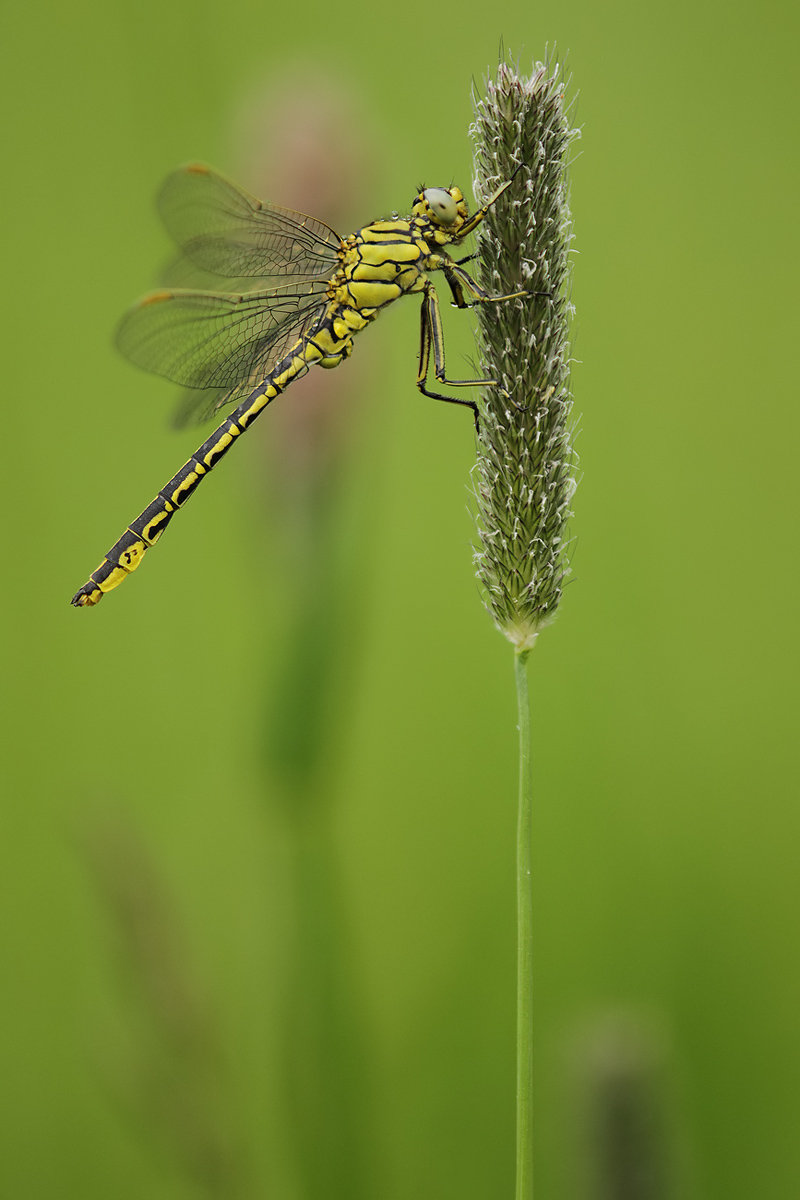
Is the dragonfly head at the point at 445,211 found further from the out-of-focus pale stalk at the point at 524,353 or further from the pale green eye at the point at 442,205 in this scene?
the out-of-focus pale stalk at the point at 524,353

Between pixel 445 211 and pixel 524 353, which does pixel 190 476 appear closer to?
pixel 445 211

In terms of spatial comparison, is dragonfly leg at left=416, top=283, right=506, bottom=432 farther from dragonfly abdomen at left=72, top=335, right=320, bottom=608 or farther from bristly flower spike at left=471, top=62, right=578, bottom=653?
bristly flower spike at left=471, top=62, right=578, bottom=653

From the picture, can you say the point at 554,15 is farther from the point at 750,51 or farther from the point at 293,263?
the point at 293,263

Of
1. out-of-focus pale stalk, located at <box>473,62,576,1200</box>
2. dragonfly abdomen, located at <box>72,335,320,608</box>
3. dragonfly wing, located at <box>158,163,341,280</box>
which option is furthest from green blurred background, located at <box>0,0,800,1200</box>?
out-of-focus pale stalk, located at <box>473,62,576,1200</box>

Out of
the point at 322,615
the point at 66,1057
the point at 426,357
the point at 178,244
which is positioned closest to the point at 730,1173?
the point at 322,615

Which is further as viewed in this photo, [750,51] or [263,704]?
[750,51]

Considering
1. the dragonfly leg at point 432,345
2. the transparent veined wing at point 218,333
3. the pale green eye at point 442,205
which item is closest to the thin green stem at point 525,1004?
the dragonfly leg at point 432,345
